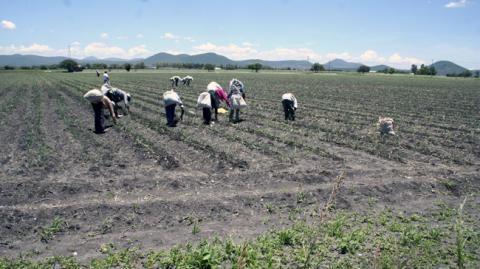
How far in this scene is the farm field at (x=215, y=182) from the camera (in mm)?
5719

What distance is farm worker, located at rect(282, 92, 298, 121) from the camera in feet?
50.4

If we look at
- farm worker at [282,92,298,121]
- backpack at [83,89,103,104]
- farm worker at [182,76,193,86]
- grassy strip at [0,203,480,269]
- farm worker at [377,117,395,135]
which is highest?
farm worker at [182,76,193,86]

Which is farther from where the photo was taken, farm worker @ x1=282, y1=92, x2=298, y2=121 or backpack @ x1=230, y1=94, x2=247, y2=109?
farm worker @ x1=282, y1=92, x2=298, y2=121

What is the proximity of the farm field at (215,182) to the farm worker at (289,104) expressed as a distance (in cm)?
133

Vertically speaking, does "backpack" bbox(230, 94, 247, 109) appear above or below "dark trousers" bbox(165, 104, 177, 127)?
above

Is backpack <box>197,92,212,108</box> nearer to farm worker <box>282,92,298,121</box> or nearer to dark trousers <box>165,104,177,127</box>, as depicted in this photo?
dark trousers <box>165,104,177,127</box>

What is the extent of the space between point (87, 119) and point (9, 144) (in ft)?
14.7

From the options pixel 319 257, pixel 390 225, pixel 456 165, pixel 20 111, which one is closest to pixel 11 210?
pixel 319 257

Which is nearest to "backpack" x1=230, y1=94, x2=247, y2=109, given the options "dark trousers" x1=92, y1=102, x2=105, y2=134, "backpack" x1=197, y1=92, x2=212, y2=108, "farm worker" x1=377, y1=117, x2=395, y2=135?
"backpack" x1=197, y1=92, x2=212, y2=108

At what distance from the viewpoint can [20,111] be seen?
18.5 m

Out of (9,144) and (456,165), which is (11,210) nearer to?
(9,144)

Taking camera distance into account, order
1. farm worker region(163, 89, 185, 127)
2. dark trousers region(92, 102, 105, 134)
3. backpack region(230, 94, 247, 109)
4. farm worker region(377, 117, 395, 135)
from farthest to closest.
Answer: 1. backpack region(230, 94, 247, 109)
2. farm worker region(163, 89, 185, 127)
3. farm worker region(377, 117, 395, 135)
4. dark trousers region(92, 102, 105, 134)

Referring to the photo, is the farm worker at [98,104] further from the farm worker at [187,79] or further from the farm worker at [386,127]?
the farm worker at [187,79]

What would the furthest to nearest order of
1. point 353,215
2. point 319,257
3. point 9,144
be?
point 9,144 < point 353,215 < point 319,257
